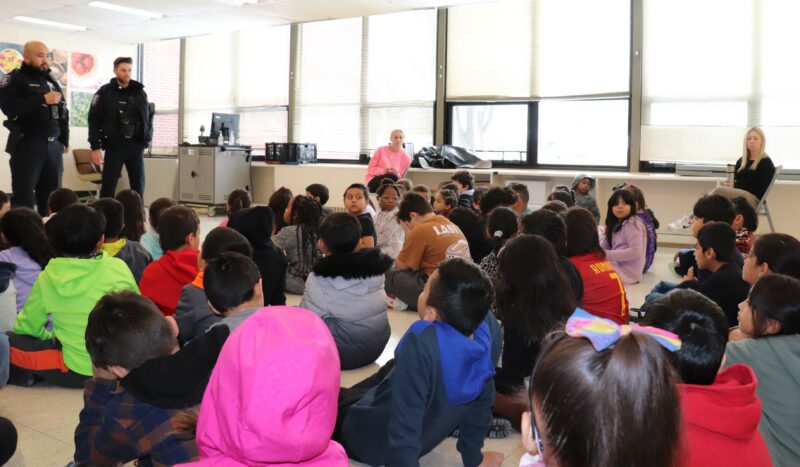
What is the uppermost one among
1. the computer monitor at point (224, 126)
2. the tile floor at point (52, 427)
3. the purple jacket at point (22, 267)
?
the computer monitor at point (224, 126)

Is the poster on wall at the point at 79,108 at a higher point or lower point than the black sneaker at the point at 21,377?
higher

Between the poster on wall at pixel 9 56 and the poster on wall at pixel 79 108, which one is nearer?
the poster on wall at pixel 9 56

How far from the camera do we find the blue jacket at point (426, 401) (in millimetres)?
2002

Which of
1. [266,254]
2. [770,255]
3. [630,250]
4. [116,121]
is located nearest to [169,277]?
[266,254]

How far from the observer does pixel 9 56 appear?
35.8 ft

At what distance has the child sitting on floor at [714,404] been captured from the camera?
1412mm

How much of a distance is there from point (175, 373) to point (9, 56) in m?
10.8

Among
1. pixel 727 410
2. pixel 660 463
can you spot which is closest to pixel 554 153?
pixel 727 410

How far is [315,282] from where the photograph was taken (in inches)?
126

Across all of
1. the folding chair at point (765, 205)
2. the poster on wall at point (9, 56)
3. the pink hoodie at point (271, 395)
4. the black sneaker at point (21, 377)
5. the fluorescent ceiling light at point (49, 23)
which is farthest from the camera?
the poster on wall at point (9, 56)

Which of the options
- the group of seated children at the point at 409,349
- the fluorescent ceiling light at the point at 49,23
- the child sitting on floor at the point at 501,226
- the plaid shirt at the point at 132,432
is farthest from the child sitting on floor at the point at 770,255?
the fluorescent ceiling light at the point at 49,23

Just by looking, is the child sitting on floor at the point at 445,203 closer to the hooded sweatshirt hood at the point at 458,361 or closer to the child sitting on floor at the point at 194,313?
the child sitting on floor at the point at 194,313

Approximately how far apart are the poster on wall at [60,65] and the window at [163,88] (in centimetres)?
143

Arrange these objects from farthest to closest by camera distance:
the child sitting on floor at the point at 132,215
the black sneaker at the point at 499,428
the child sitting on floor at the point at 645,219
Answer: the child sitting on floor at the point at 645,219 → the child sitting on floor at the point at 132,215 → the black sneaker at the point at 499,428
